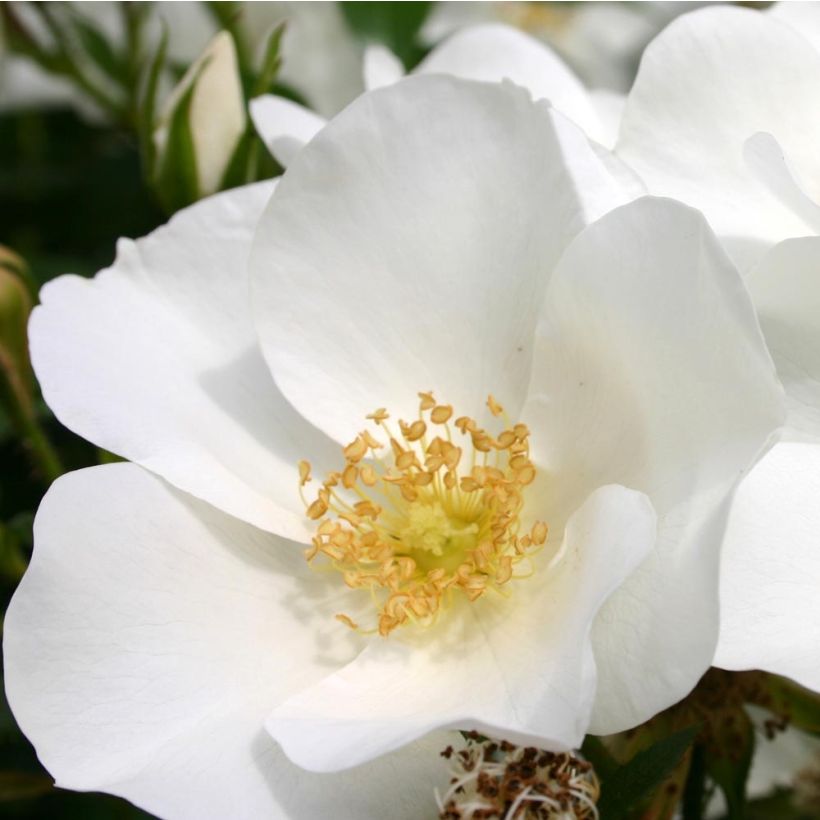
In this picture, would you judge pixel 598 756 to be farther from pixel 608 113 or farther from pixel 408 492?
pixel 608 113

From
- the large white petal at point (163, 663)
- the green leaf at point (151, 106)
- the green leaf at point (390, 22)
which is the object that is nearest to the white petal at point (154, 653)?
the large white petal at point (163, 663)

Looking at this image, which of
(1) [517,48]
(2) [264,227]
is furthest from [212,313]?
(1) [517,48]

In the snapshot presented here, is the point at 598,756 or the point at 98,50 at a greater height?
the point at 598,756

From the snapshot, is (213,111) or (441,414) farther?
(213,111)

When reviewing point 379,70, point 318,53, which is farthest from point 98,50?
point 379,70

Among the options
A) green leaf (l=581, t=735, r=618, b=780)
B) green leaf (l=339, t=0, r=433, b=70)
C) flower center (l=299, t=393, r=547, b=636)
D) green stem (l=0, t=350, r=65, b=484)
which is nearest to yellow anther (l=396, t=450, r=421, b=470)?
flower center (l=299, t=393, r=547, b=636)

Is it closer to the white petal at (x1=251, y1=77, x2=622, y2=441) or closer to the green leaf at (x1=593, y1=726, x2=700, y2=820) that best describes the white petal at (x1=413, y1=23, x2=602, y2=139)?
the white petal at (x1=251, y1=77, x2=622, y2=441)
